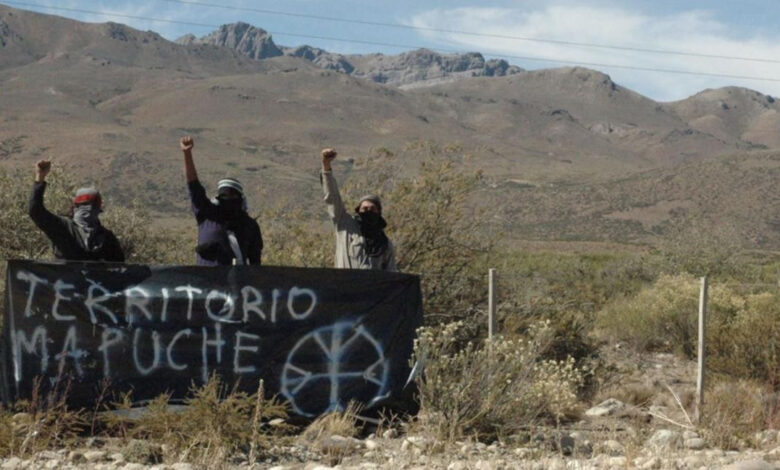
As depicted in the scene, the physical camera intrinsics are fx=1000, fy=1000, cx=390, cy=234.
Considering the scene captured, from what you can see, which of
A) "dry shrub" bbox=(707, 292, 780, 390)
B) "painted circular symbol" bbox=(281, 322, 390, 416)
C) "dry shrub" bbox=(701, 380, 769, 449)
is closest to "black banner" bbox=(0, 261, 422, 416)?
"painted circular symbol" bbox=(281, 322, 390, 416)

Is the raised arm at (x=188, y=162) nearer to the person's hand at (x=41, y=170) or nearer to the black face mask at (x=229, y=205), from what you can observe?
the black face mask at (x=229, y=205)

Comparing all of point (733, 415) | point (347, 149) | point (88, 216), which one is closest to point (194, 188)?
point (88, 216)

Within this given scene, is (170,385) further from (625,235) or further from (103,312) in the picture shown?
(625,235)

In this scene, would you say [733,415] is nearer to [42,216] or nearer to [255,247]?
[255,247]

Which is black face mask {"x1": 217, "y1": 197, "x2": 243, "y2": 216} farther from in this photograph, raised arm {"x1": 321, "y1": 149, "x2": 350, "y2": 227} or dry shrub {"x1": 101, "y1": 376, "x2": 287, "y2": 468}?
dry shrub {"x1": 101, "y1": 376, "x2": 287, "y2": 468}

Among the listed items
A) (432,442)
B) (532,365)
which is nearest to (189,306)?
(432,442)

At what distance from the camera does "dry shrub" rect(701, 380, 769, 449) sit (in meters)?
8.25

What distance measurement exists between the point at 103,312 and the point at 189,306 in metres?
0.66

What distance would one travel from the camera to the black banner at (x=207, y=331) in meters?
7.68

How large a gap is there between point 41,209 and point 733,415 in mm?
5999

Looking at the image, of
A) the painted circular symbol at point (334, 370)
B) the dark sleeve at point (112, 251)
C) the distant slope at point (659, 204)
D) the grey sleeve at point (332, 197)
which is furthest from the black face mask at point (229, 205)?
the distant slope at point (659, 204)

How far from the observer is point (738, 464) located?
6680mm

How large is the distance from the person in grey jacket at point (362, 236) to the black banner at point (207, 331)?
13.9 inches

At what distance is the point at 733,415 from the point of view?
28.5ft
